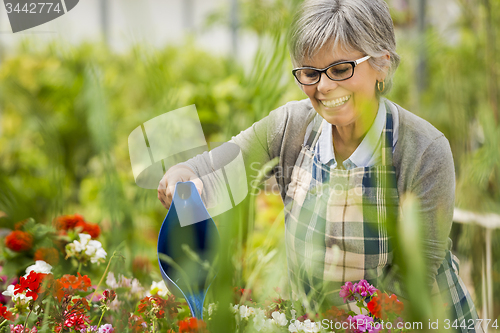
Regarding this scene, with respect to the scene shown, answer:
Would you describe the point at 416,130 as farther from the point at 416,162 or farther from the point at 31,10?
the point at 31,10

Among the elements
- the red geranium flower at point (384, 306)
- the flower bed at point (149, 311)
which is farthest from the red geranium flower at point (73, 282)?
the red geranium flower at point (384, 306)

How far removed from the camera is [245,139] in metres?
0.43

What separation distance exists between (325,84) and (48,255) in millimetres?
453

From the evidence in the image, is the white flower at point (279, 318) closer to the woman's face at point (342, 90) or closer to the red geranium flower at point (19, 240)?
the woman's face at point (342, 90)

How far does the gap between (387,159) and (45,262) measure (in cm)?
52

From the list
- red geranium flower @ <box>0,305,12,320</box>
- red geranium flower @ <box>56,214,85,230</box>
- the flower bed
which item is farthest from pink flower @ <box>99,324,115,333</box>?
red geranium flower @ <box>56,214,85,230</box>

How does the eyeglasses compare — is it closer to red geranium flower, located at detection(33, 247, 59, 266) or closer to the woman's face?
the woman's face

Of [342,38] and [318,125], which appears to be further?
[318,125]

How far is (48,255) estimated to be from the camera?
1.78ft

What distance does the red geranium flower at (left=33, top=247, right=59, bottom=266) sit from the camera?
509mm

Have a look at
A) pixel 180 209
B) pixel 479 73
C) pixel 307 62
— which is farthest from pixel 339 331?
pixel 479 73

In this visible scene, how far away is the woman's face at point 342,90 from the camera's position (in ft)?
1.68

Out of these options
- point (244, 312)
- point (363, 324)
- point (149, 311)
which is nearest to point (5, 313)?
point (149, 311)

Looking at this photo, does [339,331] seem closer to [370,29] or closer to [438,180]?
[438,180]
